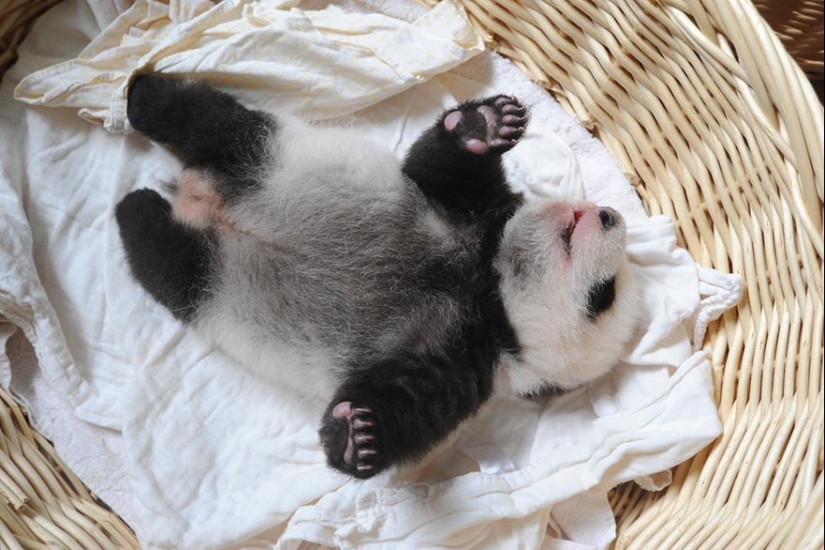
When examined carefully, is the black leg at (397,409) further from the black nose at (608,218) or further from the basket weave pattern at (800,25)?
the basket weave pattern at (800,25)

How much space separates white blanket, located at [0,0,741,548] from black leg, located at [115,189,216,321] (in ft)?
0.57

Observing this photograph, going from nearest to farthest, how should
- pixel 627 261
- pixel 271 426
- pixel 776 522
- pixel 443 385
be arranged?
1. pixel 776 522
2. pixel 443 385
3. pixel 627 261
4. pixel 271 426

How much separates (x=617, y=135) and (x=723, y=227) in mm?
398

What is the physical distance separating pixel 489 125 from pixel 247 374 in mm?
882

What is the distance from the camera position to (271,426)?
1.85 metres

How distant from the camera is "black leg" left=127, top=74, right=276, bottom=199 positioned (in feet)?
5.75

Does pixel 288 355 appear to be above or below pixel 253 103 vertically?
below

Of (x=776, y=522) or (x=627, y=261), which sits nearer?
(x=776, y=522)

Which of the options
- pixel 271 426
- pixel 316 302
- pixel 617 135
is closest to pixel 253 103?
pixel 316 302

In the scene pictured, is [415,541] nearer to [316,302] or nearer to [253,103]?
[316,302]

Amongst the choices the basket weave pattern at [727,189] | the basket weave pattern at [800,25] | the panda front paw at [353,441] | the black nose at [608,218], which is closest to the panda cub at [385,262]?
the black nose at [608,218]

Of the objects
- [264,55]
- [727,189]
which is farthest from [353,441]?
[264,55]

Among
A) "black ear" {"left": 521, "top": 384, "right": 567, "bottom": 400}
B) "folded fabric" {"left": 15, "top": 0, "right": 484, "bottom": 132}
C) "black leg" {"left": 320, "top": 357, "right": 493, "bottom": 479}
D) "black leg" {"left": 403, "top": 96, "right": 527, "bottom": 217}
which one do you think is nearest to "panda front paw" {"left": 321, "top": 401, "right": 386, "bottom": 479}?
"black leg" {"left": 320, "top": 357, "right": 493, "bottom": 479}

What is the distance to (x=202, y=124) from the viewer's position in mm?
1773
